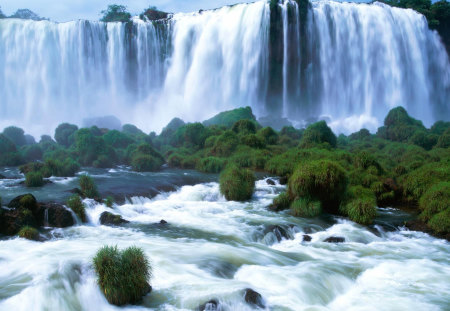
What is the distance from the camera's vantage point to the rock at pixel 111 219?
10086 mm

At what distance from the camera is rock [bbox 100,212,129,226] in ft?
33.1

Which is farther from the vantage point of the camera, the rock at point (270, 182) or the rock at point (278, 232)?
the rock at point (270, 182)

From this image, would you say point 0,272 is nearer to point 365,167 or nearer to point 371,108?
point 365,167

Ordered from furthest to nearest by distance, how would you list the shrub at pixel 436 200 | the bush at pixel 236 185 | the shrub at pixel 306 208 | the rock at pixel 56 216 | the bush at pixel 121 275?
the bush at pixel 236 185 < the shrub at pixel 306 208 < the shrub at pixel 436 200 < the rock at pixel 56 216 < the bush at pixel 121 275

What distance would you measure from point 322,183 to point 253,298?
5.99m

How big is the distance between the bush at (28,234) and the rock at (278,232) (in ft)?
17.3

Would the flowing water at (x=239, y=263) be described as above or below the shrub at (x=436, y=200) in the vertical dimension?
below

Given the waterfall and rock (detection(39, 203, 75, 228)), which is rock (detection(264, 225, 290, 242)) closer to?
rock (detection(39, 203, 75, 228))

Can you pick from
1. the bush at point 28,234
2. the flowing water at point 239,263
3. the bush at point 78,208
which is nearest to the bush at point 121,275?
the flowing water at point 239,263

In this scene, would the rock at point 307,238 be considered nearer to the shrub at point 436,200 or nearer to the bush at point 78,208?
the shrub at point 436,200

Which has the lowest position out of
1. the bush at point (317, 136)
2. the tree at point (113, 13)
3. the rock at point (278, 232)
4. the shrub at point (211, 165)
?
the rock at point (278, 232)

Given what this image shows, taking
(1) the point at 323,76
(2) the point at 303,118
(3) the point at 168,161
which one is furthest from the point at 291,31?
(3) the point at 168,161

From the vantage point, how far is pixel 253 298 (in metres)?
5.66

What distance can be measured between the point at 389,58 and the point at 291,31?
1001 centimetres
